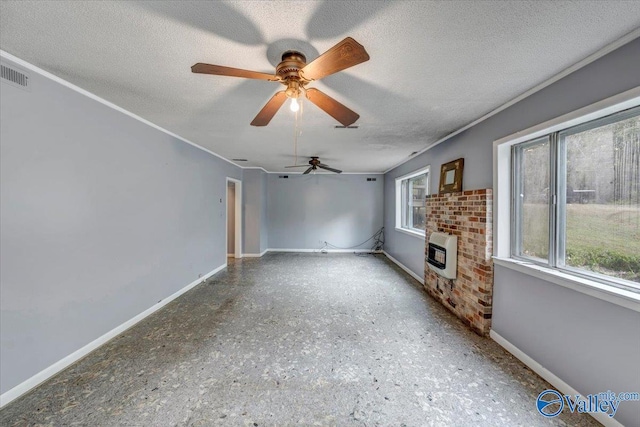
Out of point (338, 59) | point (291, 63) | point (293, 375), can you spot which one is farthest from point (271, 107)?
point (293, 375)

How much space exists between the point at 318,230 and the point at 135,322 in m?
4.75

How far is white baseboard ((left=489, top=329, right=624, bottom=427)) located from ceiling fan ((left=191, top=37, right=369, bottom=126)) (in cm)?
252

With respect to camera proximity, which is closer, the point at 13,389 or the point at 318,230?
the point at 13,389

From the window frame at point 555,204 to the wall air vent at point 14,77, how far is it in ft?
12.9

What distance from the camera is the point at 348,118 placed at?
6.35ft

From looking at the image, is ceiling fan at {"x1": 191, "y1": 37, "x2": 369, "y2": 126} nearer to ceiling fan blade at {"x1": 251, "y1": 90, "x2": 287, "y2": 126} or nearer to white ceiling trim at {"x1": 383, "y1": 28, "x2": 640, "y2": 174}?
ceiling fan blade at {"x1": 251, "y1": 90, "x2": 287, "y2": 126}

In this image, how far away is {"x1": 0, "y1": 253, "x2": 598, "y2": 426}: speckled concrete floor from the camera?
5.02ft

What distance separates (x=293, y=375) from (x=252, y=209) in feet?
16.0

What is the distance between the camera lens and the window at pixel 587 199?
1.52 m

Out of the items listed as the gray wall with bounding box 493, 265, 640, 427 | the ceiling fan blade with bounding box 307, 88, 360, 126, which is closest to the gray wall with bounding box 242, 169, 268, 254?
the ceiling fan blade with bounding box 307, 88, 360, 126

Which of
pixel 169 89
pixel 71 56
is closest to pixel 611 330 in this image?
pixel 169 89

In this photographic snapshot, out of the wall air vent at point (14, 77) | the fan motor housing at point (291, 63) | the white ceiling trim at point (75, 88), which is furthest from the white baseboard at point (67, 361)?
the fan motor housing at point (291, 63)

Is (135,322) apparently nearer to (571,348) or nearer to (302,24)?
(302,24)

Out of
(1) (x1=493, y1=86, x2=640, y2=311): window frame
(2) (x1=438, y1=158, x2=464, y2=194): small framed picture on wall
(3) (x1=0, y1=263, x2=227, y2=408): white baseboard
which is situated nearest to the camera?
(1) (x1=493, y1=86, x2=640, y2=311): window frame
